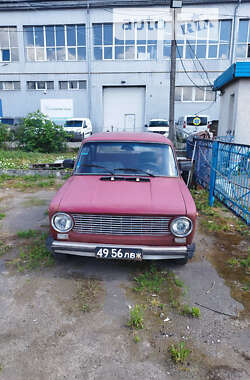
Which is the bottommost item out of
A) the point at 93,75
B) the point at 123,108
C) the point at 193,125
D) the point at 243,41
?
the point at 193,125

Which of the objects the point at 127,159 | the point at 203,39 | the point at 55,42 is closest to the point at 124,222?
the point at 127,159

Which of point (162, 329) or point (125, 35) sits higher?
point (125, 35)

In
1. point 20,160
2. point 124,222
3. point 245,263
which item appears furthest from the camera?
point 20,160

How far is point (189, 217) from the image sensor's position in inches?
136

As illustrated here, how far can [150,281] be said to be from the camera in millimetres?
3652

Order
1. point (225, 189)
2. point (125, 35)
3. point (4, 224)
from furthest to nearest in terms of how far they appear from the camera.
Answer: point (125, 35) < point (225, 189) < point (4, 224)

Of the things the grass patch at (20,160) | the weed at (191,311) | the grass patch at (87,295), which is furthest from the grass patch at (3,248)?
the grass patch at (20,160)

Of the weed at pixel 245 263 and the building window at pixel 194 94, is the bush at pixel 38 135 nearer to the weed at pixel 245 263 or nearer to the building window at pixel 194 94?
the weed at pixel 245 263

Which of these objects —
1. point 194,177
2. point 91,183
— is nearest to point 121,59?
point 194,177

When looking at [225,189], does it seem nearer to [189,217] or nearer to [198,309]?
[189,217]

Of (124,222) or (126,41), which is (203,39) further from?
(124,222)

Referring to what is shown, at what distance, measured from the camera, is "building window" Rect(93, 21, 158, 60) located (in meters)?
26.5

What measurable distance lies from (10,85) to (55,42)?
6193 mm

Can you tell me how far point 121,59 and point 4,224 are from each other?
25328 millimetres
